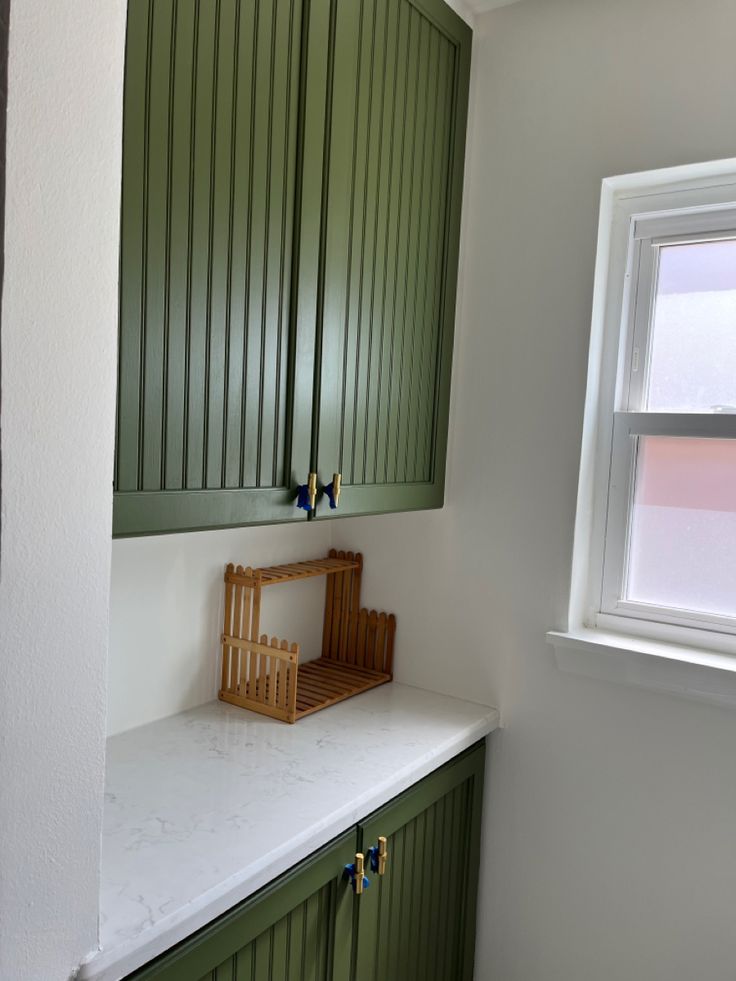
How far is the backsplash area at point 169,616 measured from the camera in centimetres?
157

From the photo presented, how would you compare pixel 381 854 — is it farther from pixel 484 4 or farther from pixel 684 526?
pixel 484 4

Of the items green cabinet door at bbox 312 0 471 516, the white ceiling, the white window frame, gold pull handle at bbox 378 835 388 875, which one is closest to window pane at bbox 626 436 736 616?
the white window frame

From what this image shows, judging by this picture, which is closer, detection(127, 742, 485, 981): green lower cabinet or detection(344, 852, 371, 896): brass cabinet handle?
detection(127, 742, 485, 981): green lower cabinet

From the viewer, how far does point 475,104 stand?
1844 millimetres

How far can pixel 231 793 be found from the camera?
1.35 m

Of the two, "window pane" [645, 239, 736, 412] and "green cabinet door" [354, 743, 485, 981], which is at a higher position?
"window pane" [645, 239, 736, 412]

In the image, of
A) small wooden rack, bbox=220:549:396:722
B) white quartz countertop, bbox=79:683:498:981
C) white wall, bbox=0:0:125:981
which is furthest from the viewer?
small wooden rack, bbox=220:549:396:722

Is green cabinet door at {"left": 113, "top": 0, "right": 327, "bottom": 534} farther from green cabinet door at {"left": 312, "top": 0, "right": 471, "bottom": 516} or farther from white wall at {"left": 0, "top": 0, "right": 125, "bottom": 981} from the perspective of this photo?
white wall at {"left": 0, "top": 0, "right": 125, "bottom": 981}

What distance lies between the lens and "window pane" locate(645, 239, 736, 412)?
166 cm

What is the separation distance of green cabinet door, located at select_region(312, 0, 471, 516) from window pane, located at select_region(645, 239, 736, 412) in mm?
476

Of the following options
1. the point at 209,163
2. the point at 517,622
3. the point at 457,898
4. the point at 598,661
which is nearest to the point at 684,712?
the point at 598,661

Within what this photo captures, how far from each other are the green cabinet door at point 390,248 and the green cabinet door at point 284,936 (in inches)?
25.0

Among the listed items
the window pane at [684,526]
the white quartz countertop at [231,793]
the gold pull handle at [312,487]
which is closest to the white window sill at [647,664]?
the window pane at [684,526]

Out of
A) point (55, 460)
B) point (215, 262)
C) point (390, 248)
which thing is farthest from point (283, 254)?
point (55, 460)
